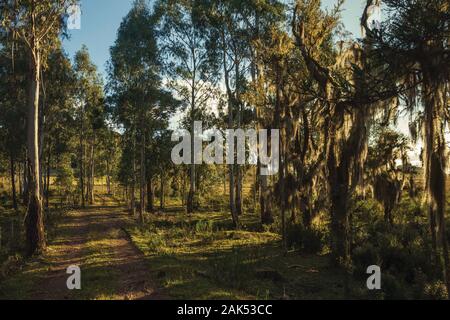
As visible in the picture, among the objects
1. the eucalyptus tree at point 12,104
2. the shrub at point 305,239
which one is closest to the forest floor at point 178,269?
the shrub at point 305,239

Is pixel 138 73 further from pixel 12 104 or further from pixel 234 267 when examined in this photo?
pixel 234 267

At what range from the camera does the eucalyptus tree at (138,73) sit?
30.5 meters

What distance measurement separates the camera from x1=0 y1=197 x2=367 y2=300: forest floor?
431 inches

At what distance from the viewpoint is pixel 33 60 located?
17844 millimetres

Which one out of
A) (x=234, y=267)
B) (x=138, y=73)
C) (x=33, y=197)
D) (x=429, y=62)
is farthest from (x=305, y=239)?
(x=138, y=73)

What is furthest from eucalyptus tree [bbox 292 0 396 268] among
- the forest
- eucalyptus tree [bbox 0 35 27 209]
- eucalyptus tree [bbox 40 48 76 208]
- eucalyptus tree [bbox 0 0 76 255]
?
eucalyptus tree [bbox 0 35 27 209]

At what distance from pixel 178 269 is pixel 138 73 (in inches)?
822

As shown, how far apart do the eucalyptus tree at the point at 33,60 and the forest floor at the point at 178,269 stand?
4.19ft

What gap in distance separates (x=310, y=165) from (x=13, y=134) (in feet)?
95.2

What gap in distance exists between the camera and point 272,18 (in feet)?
86.5

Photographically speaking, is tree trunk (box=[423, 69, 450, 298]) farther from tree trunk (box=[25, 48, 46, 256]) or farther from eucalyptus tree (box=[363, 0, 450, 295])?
tree trunk (box=[25, 48, 46, 256])

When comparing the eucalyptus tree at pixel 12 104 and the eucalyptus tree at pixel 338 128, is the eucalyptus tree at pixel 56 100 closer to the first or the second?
the eucalyptus tree at pixel 12 104

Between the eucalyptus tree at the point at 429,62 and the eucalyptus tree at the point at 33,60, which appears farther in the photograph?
the eucalyptus tree at the point at 33,60
